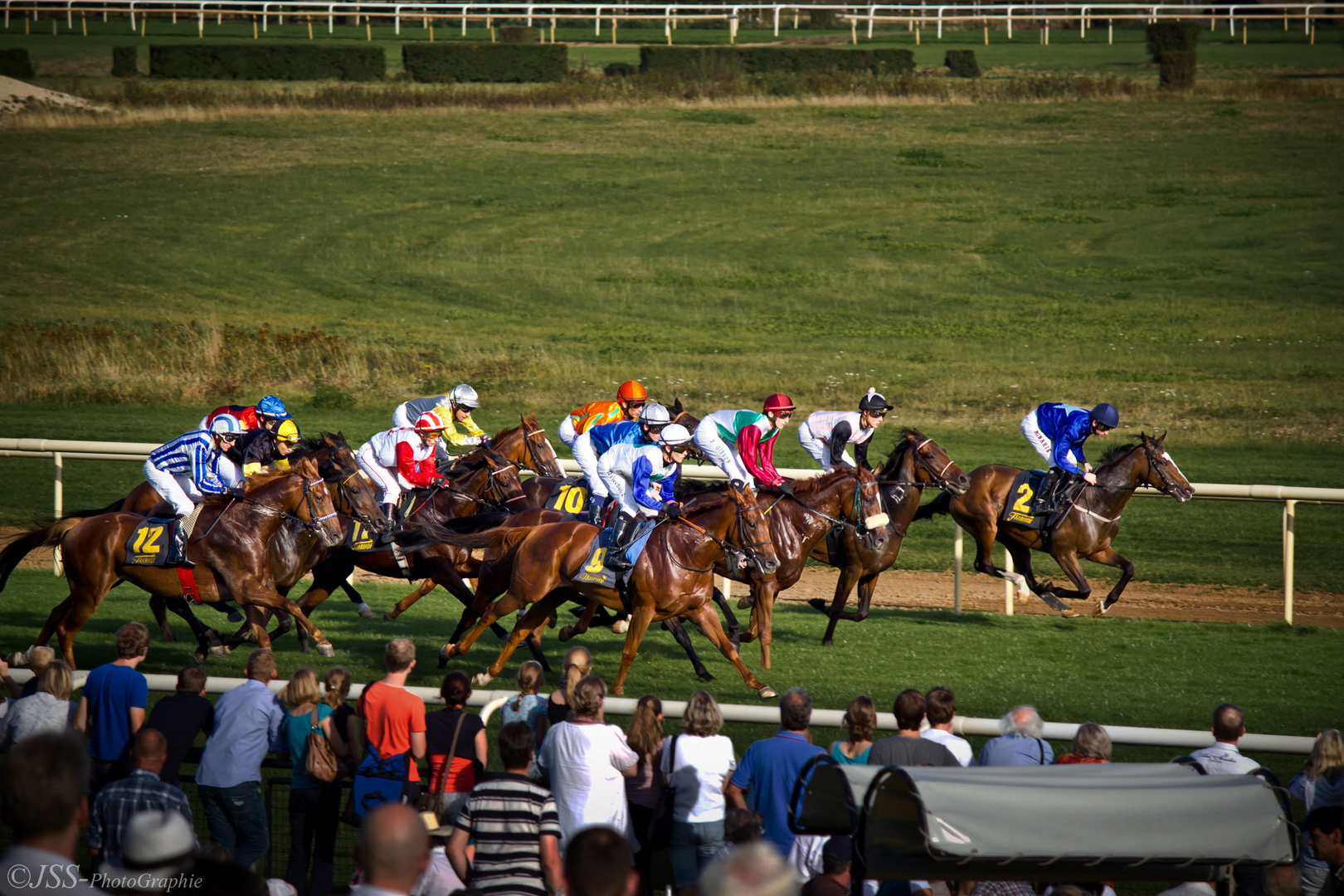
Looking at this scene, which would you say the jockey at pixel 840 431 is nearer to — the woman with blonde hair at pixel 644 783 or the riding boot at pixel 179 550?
the riding boot at pixel 179 550

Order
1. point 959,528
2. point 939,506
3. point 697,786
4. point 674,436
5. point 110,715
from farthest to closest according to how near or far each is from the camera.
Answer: point 959,528, point 939,506, point 674,436, point 110,715, point 697,786

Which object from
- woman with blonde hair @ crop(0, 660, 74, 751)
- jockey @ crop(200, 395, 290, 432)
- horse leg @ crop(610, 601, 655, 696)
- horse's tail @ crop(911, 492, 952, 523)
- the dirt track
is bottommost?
the dirt track

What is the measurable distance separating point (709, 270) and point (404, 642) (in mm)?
23285

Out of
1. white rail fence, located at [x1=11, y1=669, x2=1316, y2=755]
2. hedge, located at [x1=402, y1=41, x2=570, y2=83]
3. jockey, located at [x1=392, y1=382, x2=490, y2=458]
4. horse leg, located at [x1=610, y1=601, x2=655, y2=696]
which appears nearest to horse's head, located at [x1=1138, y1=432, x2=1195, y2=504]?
horse leg, located at [x1=610, y1=601, x2=655, y2=696]

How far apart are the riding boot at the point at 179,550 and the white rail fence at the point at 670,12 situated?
110ft

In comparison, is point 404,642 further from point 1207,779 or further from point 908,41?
point 908,41

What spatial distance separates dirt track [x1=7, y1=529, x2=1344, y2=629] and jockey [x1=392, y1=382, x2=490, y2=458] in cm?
194

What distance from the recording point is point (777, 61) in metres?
38.5

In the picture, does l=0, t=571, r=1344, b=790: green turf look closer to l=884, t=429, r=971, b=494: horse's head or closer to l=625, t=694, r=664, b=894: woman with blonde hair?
l=884, t=429, r=971, b=494: horse's head

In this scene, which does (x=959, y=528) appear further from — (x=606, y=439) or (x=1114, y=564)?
(x=606, y=439)

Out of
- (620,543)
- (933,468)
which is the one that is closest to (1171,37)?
(933,468)

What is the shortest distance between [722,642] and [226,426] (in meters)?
3.98

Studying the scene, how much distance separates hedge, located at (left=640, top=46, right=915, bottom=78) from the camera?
38.3m

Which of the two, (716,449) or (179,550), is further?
(716,449)
